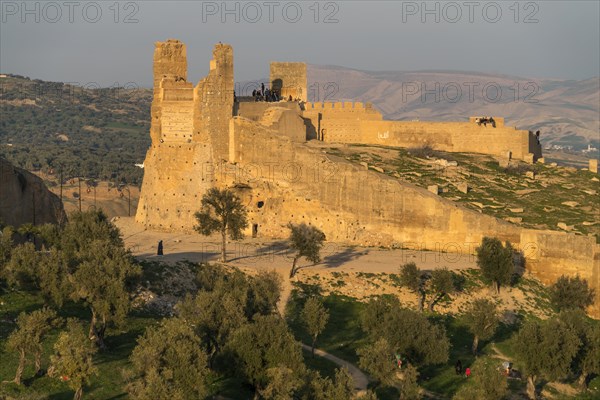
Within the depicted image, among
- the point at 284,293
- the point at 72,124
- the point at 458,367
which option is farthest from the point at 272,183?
the point at 72,124

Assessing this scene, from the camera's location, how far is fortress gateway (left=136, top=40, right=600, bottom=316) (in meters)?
44.1

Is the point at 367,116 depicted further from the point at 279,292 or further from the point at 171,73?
the point at 279,292

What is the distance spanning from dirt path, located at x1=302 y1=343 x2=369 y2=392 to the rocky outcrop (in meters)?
17.8

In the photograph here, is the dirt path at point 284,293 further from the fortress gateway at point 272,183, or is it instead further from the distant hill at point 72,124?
the distant hill at point 72,124

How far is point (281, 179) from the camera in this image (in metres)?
46.4

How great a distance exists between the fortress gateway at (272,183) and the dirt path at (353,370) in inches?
514

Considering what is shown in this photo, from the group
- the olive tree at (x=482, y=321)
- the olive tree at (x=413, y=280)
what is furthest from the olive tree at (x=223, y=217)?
the olive tree at (x=482, y=321)

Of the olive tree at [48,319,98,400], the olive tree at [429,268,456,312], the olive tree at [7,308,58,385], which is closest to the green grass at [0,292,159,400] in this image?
the olive tree at [7,308,58,385]

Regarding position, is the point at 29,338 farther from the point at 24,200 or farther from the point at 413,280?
the point at 24,200

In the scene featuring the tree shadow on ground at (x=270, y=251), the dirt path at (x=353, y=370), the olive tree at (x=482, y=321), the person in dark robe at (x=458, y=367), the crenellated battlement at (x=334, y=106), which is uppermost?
the crenellated battlement at (x=334, y=106)

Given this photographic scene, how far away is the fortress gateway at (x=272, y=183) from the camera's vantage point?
4412 cm

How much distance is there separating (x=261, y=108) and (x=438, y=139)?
13.8 meters

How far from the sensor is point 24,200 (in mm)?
46875

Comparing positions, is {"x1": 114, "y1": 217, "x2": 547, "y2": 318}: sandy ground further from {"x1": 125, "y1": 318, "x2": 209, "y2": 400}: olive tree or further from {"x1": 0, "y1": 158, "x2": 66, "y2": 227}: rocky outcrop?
{"x1": 125, "y1": 318, "x2": 209, "y2": 400}: olive tree
